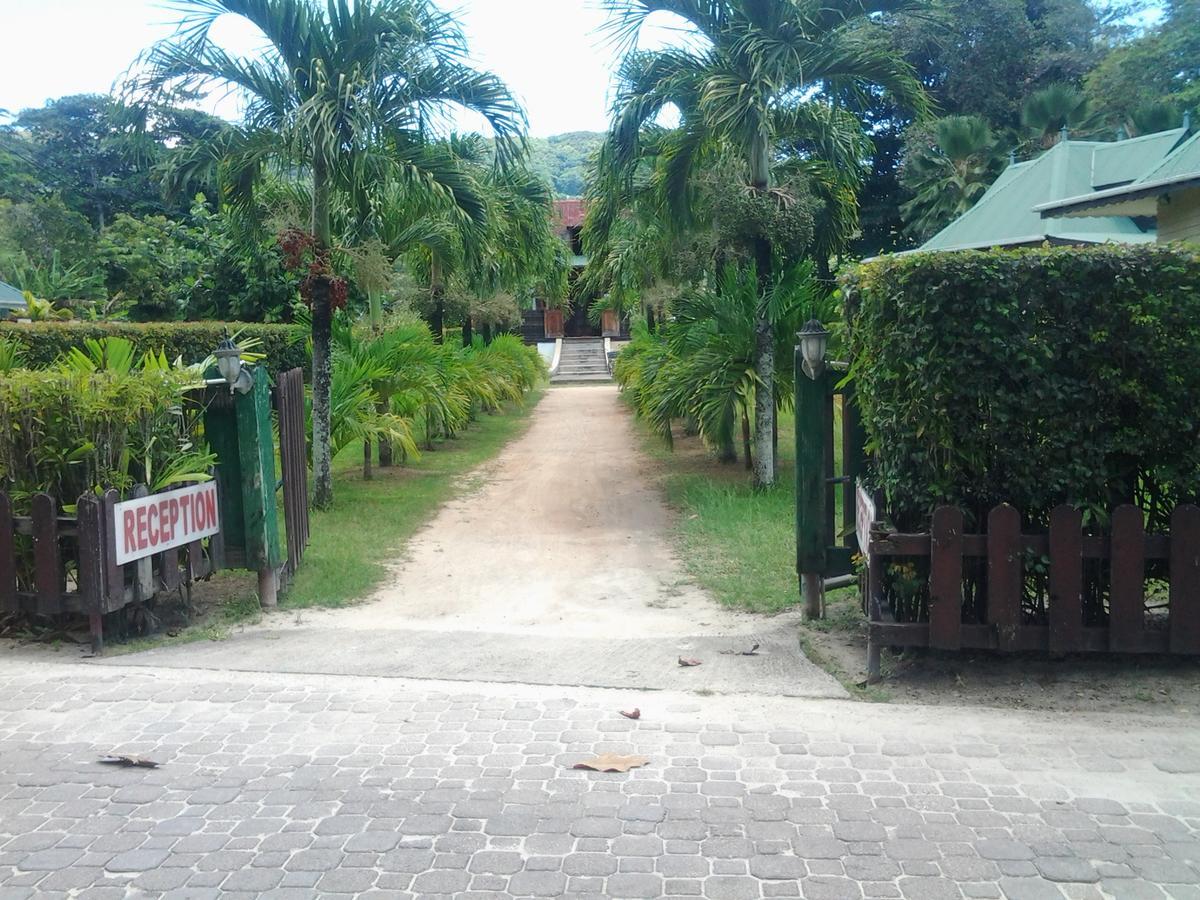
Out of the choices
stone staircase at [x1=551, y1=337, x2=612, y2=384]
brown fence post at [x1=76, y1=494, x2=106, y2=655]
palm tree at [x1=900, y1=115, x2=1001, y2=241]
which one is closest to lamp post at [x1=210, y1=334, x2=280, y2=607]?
brown fence post at [x1=76, y1=494, x2=106, y2=655]

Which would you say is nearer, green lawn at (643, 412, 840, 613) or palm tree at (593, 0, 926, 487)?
green lawn at (643, 412, 840, 613)

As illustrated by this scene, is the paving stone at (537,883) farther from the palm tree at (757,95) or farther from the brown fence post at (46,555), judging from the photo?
the palm tree at (757,95)

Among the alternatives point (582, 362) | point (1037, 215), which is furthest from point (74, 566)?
point (582, 362)

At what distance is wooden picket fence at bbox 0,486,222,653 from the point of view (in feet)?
21.4

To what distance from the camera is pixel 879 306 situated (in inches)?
230

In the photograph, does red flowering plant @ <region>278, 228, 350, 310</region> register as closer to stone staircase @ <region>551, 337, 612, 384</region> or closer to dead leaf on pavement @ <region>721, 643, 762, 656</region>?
dead leaf on pavement @ <region>721, 643, 762, 656</region>

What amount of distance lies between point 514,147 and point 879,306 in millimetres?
7462

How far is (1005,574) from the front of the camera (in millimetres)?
5633

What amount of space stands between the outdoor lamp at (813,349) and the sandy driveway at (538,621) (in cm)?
174

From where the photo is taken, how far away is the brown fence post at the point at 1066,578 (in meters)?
5.54

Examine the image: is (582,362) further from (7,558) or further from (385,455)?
(7,558)

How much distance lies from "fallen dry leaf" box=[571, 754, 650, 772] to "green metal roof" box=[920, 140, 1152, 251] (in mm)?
13571

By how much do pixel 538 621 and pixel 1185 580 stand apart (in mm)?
4132

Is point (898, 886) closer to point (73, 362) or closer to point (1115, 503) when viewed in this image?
point (1115, 503)
